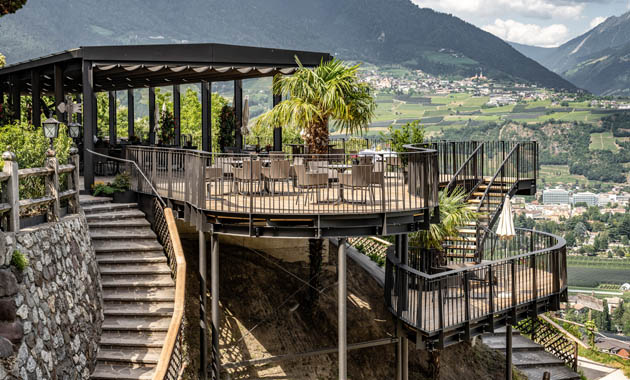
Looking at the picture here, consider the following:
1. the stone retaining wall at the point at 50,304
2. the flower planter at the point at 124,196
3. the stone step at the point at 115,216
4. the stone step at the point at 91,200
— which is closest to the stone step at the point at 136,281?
the stone retaining wall at the point at 50,304

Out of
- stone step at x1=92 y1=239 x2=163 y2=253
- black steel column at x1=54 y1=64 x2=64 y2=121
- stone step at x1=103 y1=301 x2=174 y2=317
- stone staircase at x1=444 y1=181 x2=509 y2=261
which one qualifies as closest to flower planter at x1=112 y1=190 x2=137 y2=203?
stone step at x1=92 y1=239 x2=163 y2=253

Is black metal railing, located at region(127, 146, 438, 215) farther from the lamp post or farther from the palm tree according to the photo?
the lamp post

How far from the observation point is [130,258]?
12.3 m

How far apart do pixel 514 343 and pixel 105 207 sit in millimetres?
13603

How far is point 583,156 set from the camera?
408ft

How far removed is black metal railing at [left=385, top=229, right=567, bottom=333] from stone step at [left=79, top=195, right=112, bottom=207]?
6369mm

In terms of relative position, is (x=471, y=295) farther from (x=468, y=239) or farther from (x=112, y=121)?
(x=112, y=121)

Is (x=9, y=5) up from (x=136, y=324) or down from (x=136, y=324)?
up

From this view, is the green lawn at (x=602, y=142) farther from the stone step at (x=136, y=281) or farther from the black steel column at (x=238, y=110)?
the stone step at (x=136, y=281)

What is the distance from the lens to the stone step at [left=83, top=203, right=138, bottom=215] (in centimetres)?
1334

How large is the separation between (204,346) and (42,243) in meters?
4.57

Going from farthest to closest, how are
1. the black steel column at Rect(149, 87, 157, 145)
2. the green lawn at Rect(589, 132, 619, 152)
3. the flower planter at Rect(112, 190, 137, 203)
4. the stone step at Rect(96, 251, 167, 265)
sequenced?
1. the green lawn at Rect(589, 132, 619, 152)
2. the black steel column at Rect(149, 87, 157, 145)
3. the flower planter at Rect(112, 190, 137, 203)
4. the stone step at Rect(96, 251, 167, 265)

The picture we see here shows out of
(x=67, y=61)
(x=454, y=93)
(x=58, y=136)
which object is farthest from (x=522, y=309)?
(x=454, y=93)

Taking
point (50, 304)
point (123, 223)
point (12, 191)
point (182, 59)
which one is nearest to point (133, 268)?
point (123, 223)
